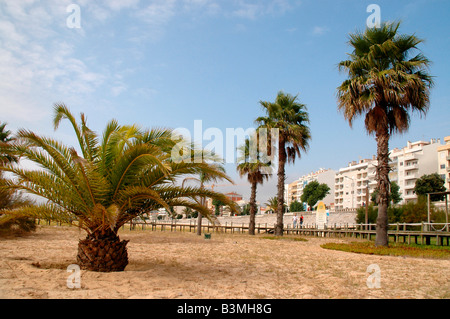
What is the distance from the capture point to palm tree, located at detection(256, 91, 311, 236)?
2423cm

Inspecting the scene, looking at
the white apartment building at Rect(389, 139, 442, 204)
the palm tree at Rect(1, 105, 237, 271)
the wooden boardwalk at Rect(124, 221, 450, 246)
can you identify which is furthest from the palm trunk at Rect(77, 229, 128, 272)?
the white apartment building at Rect(389, 139, 442, 204)

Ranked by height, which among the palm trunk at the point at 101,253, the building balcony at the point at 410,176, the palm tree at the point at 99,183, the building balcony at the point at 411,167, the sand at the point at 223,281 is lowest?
the sand at the point at 223,281

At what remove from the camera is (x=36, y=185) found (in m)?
7.26

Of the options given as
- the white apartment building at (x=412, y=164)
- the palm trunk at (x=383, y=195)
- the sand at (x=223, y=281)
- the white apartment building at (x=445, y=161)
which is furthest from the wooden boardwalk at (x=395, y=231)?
the white apartment building at (x=412, y=164)

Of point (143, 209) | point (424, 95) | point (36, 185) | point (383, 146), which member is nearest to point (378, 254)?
point (383, 146)

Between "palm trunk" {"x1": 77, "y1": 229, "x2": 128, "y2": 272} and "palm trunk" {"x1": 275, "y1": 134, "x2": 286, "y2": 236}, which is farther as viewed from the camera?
"palm trunk" {"x1": 275, "y1": 134, "x2": 286, "y2": 236}

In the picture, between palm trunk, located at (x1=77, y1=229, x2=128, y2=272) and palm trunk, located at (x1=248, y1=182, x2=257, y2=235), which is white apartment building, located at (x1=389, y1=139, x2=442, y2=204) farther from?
palm trunk, located at (x1=77, y1=229, x2=128, y2=272)

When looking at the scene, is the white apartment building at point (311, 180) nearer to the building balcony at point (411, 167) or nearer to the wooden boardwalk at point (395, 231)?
the building balcony at point (411, 167)

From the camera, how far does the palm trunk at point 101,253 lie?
714cm

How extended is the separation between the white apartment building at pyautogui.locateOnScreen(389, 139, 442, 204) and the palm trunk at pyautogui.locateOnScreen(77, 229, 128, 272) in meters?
81.0

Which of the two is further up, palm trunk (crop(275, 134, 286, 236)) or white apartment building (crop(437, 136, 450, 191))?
white apartment building (crop(437, 136, 450, 191))

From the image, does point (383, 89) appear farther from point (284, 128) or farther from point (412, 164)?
point (412, 164)

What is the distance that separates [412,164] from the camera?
80000 mm
